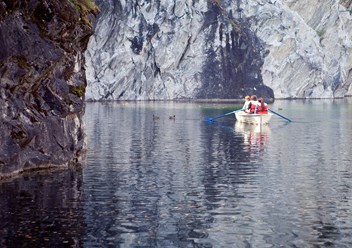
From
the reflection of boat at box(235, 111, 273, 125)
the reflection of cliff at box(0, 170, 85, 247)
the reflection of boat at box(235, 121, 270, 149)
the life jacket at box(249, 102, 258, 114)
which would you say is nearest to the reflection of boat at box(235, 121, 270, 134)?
the reflection of boat at box(235, 121, 270, 149)

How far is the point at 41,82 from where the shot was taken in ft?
145

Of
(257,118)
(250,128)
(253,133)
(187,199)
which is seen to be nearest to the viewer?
(187,199)

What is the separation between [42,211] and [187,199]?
6993 mm

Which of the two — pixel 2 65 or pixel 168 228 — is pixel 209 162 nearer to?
pixel 2 65

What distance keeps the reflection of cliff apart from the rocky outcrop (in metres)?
1.61

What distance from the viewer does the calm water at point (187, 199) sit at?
29219mm

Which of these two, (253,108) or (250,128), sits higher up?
(253,108)

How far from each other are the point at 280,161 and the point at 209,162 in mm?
4661

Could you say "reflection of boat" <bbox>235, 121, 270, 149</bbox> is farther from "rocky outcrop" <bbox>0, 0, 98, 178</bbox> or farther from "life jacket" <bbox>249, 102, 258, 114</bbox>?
"rocky outcrop" <bbox>0, 0, 98, 178</bbox>

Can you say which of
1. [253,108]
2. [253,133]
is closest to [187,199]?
[253,133]

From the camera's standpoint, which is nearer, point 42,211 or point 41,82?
point 42,211

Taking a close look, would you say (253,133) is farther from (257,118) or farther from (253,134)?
(257,118)

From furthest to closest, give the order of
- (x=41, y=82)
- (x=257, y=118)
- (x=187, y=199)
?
(x=257, y=118) < (x=41, y=82) < (x=187, y=199)

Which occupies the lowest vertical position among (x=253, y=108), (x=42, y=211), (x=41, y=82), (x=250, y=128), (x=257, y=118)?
(x=250, y=128)
